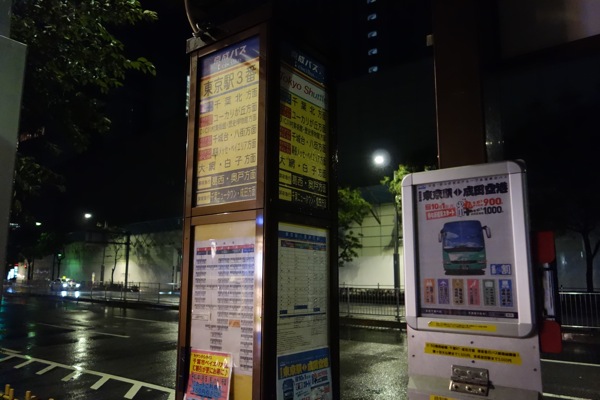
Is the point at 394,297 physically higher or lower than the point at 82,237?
lower

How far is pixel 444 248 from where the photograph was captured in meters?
3.27

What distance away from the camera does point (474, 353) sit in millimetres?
3070

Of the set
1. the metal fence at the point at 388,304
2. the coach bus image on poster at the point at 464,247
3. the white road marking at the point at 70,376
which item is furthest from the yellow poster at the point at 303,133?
the metal fence at the point at 388,304

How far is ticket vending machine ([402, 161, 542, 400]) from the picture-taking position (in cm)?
292

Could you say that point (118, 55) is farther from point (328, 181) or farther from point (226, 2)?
point (328, 181)

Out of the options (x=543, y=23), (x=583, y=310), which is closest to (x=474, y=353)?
(x=543, y=23)

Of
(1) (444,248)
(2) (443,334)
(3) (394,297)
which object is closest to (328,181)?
(1) (444,248)

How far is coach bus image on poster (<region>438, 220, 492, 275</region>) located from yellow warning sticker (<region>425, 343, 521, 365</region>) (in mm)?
500

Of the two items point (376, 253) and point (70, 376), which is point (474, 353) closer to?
point (70, 376)

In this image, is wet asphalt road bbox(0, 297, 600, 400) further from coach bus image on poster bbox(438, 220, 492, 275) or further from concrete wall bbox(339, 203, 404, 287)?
concrete wall bbox(339, 203, 404, 287)

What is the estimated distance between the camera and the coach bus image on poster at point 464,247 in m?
3.12

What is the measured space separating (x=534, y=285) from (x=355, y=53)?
81.1m

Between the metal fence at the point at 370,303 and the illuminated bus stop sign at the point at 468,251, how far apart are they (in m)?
15.0

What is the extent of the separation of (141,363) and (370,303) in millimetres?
10552
